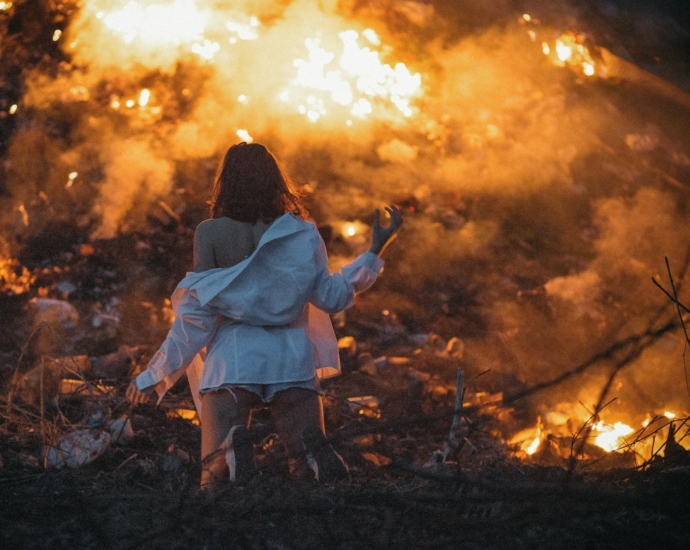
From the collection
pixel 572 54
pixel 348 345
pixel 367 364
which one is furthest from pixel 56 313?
pixel 572 54

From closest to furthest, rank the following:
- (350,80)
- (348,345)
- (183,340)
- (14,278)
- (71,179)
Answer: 1. (183,340)
2. (348,345)
3. (14,278)
4. (71,179)
5. (350,80)

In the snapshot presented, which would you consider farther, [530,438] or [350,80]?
[350,80]

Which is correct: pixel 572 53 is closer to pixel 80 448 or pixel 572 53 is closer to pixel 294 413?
pixel 294 413

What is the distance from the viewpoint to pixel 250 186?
296 cm

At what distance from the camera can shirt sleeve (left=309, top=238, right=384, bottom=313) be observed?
2.89 m

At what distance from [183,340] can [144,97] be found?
14.9 ft

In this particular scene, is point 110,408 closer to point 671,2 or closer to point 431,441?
point 431,441

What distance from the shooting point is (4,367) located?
174 inches

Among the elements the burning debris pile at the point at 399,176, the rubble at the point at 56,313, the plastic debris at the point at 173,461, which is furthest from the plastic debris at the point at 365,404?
the rubble at the point at 56,313

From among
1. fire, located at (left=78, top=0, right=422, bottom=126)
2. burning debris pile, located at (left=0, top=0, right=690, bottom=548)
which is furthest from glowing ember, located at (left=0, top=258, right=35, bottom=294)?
fire, located at (left=78, top=0, right=422, bottom=126)

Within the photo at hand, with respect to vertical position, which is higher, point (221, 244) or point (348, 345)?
point (221, 244)

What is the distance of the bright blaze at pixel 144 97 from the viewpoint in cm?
671

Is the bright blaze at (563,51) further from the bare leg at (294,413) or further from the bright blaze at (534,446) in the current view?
the bare leg at (294,413)

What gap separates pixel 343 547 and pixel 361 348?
3.03 metres
